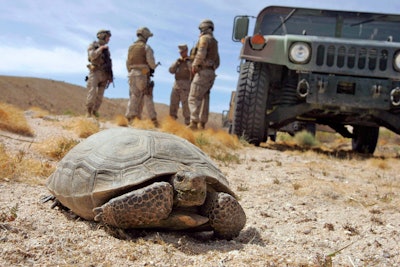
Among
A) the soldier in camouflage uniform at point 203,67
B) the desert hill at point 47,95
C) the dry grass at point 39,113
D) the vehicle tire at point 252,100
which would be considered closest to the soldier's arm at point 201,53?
the soldier in camouflage uniform at point 203,67

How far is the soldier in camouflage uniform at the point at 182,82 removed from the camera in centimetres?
1156

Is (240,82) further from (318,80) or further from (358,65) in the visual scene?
(358,65)

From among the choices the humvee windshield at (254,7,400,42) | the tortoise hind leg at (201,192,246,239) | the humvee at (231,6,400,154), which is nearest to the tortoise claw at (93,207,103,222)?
the tortoise hind leg at (201,192,246,239)

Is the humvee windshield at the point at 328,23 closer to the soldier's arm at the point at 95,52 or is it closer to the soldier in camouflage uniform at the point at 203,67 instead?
the soldier in camouflage uniform at the point at 203,67

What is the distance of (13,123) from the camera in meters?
6.97

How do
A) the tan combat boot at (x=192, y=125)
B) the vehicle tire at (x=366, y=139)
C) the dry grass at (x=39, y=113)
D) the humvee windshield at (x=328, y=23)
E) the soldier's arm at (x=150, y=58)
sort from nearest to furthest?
the humvee windshield at (x=328, y=23), the vehicle tire at (x=366, y=139), the tan combat boot at (x=192, y=125), the soldier's arm at (x=150, y=58), the dry grass at (x=39, y=113)

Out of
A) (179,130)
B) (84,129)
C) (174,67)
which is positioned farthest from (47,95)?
(179,130)

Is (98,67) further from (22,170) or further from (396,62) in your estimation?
(22,170)

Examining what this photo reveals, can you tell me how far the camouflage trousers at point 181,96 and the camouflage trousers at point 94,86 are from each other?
5.67ft

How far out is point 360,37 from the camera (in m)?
7.79

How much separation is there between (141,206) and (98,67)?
9234mm

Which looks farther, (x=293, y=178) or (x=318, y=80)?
(x=318, y=80)

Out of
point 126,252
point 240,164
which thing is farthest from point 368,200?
point 126,252

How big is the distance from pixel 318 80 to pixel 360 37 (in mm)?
1603
